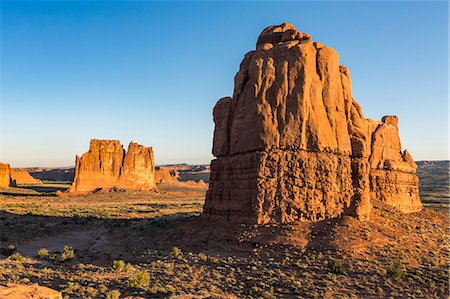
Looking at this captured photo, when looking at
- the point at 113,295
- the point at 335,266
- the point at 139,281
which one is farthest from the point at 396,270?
the point at 113,295

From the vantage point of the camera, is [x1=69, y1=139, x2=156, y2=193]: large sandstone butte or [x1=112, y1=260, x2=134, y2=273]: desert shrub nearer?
[x1=112, y1=260, x2=134, y2=273]: desert shrub

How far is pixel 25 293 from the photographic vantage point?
11820 mm

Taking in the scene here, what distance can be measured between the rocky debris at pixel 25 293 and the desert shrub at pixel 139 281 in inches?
130

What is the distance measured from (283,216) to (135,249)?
10.3m

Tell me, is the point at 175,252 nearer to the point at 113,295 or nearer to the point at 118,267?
the point at 118,267

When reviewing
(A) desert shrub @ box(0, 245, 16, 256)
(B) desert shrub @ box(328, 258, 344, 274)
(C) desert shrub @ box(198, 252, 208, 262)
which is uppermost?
(B) desert shrub @ box(328, 258, 344, 274)

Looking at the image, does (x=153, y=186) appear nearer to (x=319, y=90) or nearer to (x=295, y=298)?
(x=319, y=90)

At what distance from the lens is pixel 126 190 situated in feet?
264

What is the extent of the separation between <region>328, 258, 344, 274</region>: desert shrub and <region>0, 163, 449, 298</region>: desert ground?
0.15 ft

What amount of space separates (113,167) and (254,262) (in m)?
69.0

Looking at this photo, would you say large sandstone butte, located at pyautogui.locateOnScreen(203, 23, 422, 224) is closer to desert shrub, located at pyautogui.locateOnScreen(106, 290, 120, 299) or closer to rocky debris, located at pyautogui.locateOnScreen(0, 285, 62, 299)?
desert shrub, located at pyautogui.locateOnScreen(106, 290, 120, 299)

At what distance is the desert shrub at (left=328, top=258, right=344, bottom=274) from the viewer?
53.5ft

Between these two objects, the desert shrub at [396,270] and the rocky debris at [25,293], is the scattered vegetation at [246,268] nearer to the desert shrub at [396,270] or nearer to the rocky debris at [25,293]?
the desert shrub at [396,270]

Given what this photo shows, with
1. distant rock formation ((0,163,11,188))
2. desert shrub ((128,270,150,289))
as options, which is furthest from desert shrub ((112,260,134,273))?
distant rock formation ((0,163,11,188))
